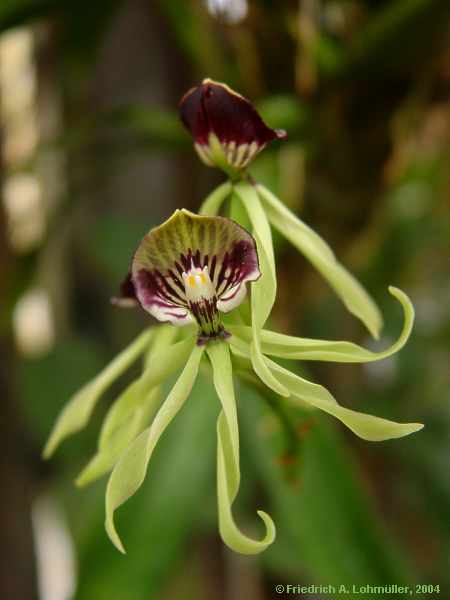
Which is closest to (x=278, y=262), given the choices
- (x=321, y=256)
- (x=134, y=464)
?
(x=321, y=256)

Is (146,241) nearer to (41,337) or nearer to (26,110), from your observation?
(26,110)

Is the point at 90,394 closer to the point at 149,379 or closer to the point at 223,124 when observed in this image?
the point at 149,379

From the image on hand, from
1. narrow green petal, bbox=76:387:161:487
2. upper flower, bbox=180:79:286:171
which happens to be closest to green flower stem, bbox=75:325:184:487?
narrow green petal, bbox=76:387:161:487

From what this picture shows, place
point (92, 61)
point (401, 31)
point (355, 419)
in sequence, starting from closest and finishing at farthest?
point (355, 419), point (401, 31), point (92, 61)

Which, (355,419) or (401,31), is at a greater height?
(401,31)

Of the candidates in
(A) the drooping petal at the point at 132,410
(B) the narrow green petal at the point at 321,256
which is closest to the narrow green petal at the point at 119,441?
(A) the drooping petal at the point at 132,410

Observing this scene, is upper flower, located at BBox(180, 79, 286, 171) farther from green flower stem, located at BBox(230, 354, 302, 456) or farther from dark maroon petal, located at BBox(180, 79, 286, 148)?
green flower stem, located at BBox(230, 354, 302, 456)

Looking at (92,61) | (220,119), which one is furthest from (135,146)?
(220,119)
